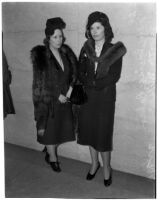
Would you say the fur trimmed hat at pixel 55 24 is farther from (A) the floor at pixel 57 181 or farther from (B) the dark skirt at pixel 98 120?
(A) the floor at pixel 57 181

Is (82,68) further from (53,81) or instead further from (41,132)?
(41,132)

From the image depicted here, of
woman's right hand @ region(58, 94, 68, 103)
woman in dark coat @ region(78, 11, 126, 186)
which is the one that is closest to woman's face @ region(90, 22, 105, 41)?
woman in dark coat @ region(78, 11, 126, 186)

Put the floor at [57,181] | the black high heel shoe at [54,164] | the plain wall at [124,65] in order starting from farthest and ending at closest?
the black high heel shoe at [54,164] < the floor at [57,181] < the plain wall at [124,65]

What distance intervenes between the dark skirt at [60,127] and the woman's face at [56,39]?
1.39 feet

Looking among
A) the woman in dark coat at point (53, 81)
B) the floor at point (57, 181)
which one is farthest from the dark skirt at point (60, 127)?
the floor at point (57, 181)

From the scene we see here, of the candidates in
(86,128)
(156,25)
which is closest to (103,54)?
(156,25)

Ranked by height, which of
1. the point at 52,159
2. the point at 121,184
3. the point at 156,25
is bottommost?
the point at 121,184

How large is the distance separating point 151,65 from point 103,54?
338 mm

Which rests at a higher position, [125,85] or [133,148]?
[125,85]

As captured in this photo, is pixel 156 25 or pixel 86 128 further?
pixel 86 128

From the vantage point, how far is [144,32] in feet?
6.70

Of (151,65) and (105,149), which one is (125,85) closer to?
(151,65)

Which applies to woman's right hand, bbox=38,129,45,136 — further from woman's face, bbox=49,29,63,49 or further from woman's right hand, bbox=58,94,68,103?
woman's face, bbox=49,29,63,49

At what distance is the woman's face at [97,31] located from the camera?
6.77 ft
